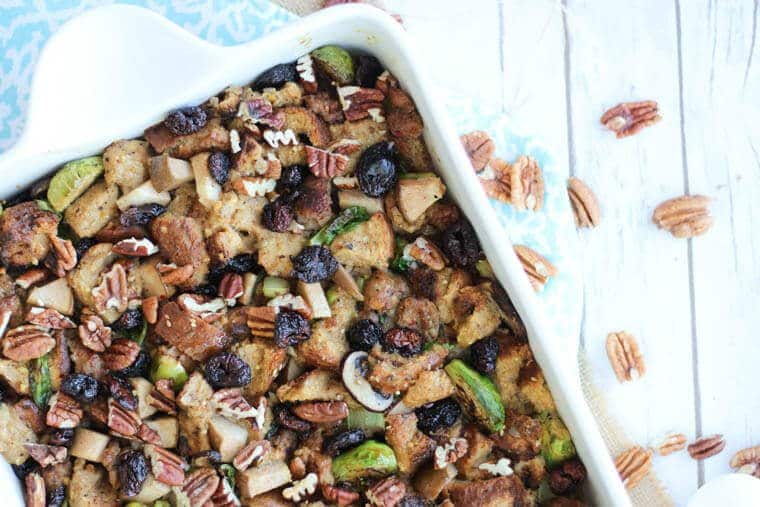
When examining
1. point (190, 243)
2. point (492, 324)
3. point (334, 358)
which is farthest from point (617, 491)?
point (190, 243)

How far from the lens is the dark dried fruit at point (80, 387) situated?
2469 millimetres

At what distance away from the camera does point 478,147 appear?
294 cm

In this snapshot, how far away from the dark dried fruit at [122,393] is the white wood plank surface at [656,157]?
146cm

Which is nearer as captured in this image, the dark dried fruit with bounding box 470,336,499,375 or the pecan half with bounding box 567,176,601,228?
the dark dried fruit with bounding box 470,336,499,375

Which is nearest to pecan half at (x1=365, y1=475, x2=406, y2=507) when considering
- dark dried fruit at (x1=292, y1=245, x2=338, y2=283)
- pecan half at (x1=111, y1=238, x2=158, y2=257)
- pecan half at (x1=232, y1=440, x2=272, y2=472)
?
pecan half at (x1=232, y1=440, x2=272, y2=472)

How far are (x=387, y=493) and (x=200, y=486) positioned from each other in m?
0.51

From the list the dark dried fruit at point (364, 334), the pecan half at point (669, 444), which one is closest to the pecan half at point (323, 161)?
the dark dried fruit at point (364, 334)

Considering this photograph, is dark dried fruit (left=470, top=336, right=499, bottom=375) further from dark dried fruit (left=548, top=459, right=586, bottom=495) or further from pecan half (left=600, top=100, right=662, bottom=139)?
pecan half (left=600, top=100, right=662, bottom=139)

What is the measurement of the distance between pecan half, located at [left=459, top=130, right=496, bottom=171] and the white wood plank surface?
0.86 feet

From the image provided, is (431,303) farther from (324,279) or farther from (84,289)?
(84,289)

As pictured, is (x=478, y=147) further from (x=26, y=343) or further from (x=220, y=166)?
(x=26, y=343)

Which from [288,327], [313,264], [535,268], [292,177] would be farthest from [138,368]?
[535,268]

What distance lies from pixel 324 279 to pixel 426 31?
3.50ft

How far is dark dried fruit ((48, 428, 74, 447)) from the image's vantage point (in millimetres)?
2486
